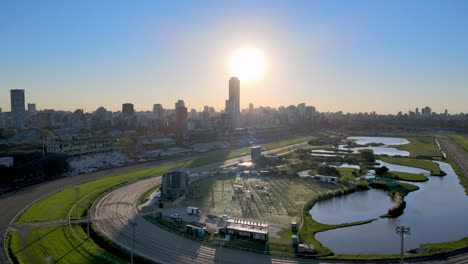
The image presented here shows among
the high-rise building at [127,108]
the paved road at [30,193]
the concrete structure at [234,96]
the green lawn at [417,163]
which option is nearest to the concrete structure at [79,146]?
the paved road at [30,193]

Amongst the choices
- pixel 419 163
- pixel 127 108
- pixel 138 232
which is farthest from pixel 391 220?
pixel 127 108

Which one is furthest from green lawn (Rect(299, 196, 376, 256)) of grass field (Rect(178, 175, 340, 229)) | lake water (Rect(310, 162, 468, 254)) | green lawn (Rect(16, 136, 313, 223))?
green lawn (Rect(16, 136, 313, 223))

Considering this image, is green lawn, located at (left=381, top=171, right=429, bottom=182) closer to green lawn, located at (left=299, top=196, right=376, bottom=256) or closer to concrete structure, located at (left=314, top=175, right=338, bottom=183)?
concrete structure, located at (left=314, top=175, right=338, bottom=183)

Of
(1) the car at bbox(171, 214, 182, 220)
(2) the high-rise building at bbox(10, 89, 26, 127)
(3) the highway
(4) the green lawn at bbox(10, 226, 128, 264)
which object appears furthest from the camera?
(2) the high-rise building at bbox(10, 89, 26, 127)

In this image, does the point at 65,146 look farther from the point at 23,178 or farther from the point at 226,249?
the point at 226,249

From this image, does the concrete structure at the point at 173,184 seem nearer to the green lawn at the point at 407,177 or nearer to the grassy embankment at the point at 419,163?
the green lawn at the point at 407,177

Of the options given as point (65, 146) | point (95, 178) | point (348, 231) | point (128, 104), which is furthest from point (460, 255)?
point (128, 104)
